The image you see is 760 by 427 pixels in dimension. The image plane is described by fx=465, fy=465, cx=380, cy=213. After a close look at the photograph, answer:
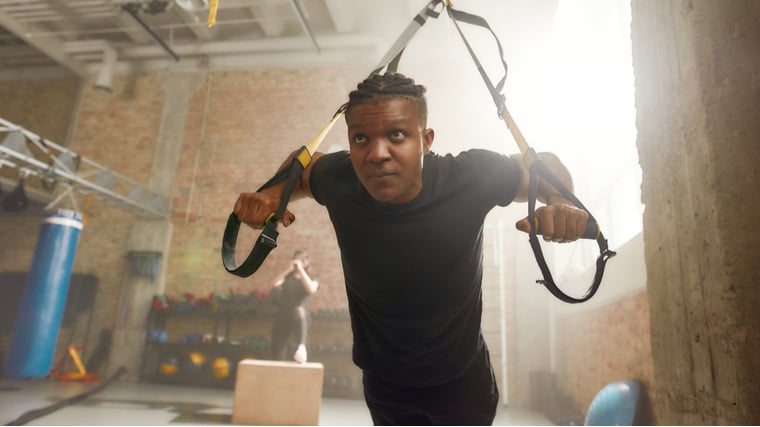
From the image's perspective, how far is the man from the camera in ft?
4.84

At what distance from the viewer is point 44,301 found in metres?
5.66

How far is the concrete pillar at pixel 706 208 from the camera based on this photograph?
1.34 meters

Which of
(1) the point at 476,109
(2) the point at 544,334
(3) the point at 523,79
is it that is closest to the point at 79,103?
(1) the point at 476,109

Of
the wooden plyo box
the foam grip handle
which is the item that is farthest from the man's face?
the wooden plyo box

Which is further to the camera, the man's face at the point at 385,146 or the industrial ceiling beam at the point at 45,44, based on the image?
the industrial ceiling beam at the point at 45,44

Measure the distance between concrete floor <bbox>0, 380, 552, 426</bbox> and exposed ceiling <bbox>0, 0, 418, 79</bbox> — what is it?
5944mm

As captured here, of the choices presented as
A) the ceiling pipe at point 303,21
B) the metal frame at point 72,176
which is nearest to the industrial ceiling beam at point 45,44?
the metal frame at point 72,176

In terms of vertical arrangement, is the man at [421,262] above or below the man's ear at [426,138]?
below

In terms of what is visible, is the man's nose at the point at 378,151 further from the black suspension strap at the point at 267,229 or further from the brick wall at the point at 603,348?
the brick wall at the point at 603,348

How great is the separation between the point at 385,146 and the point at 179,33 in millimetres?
9373

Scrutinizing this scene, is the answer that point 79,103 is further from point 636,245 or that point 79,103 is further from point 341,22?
point 636,245

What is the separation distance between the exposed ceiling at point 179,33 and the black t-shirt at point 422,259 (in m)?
6.57

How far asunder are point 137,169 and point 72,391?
429 cm

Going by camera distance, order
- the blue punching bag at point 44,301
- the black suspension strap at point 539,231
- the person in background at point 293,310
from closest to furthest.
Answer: the black suspension strap at point 539,231 < the blue punching bag at point 44,301 < the person in background at point 293,310
